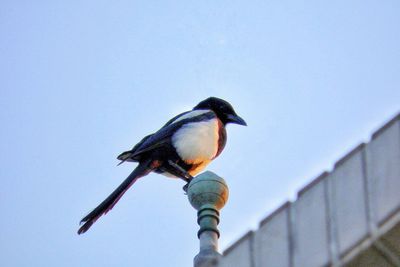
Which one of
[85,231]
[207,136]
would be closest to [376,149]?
[85,231]

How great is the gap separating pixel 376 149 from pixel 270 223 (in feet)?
1.27

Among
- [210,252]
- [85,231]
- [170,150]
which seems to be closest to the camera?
[210,252]

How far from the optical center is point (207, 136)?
9141 mm

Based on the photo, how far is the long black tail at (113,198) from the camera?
834 centimetres

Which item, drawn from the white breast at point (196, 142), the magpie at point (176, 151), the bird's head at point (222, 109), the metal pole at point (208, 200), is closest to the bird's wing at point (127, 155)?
the magpie at point (176, 151)

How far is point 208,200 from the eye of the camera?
5.50 meters

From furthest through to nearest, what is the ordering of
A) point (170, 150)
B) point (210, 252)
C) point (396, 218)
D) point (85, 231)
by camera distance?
point (170, 150) < point (85, 231) < point (210, 252) < point (396, 218)

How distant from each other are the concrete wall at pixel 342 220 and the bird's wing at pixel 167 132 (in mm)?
5423

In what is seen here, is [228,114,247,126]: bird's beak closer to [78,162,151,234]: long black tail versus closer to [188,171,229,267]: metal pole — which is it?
[78,162,151,234]: long black tail

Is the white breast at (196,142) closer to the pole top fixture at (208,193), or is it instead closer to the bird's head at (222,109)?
the bird's head at (222,109)

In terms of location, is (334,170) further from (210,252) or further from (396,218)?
(210,252)

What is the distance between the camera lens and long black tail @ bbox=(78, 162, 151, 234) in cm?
834

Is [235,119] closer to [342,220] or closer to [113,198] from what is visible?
[113,198]

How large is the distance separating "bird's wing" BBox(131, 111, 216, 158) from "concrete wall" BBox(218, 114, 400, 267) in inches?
214
